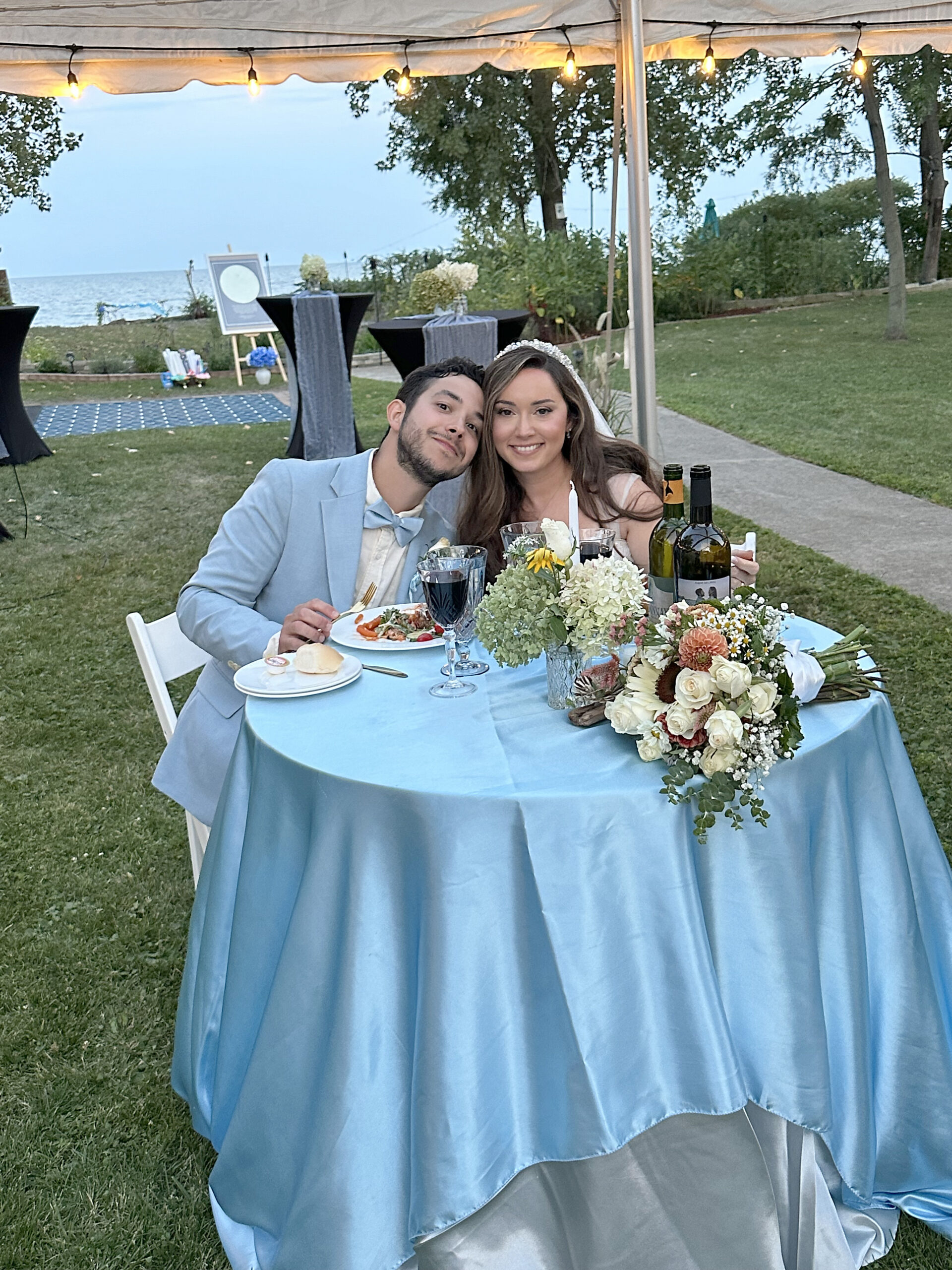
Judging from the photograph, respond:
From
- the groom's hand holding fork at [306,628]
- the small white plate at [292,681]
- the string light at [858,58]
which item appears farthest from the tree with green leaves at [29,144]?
the small white plate at [292,681]

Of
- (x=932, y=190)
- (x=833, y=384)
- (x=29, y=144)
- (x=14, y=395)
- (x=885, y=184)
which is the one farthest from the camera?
(x=29, y=144)

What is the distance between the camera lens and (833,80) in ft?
44.2

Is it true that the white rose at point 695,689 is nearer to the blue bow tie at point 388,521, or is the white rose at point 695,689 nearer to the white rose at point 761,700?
the white rose at point 761,700

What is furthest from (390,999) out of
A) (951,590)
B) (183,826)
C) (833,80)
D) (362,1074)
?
(833,80)

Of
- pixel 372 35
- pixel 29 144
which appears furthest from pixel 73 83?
pixel 29 144

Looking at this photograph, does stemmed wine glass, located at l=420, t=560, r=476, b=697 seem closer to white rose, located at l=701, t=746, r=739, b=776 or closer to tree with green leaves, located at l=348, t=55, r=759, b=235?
white rose, located at l=701, t=746, r=739, b=776

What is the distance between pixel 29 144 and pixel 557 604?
2032 centimetres

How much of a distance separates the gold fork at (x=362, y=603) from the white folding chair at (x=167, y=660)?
1.30 ft

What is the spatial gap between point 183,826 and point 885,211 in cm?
1107

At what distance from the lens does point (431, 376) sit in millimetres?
2770

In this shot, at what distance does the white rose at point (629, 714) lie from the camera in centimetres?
158

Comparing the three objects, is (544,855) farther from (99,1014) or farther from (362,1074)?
(99,1014)

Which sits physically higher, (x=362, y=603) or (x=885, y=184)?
(x=885, y=184)

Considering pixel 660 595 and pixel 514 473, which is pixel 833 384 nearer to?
pixel 514 473
